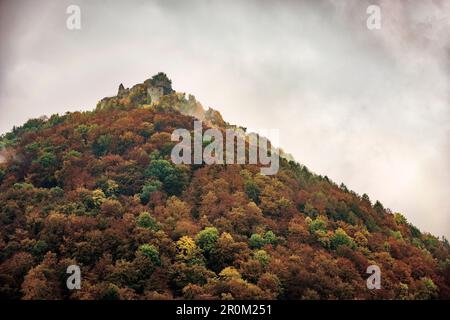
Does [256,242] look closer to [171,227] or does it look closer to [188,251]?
[188,251]

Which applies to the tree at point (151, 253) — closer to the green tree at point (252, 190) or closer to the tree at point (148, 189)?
the tree at point (148, 189)

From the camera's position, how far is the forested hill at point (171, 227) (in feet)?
194

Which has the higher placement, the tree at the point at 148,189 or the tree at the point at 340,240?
the tree at the point at 148,189

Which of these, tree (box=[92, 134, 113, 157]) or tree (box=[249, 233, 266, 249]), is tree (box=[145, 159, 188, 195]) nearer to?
tree (box=[92, 134, 113, 157])

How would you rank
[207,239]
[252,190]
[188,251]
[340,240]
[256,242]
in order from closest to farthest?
[188,251] → [207,239] → [256,242] → [340,240] → [252,190]

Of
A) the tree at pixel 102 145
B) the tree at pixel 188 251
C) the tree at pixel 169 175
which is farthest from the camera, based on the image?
the tree at pixel 102 145

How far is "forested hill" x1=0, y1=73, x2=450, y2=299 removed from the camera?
Answer: 5928 centimetres

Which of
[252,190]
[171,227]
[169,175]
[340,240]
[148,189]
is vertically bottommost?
[340,240]

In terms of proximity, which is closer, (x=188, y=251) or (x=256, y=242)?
(x=188, y=251)

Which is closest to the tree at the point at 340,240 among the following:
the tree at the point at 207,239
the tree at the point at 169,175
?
the tree at the point at 207,239

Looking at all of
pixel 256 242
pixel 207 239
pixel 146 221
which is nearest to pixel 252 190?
pixel 256 242

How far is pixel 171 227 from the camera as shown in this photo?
229 ft
